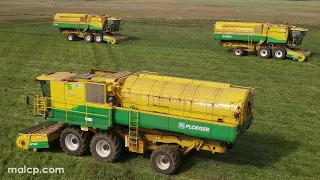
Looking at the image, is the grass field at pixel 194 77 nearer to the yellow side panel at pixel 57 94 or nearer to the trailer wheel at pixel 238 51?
the trailer wheel at pixel 238 51

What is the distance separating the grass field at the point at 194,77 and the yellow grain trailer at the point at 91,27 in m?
1.24

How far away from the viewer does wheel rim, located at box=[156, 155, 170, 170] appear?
469 inches

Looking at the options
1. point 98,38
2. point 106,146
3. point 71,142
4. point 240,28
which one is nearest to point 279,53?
point 240,28

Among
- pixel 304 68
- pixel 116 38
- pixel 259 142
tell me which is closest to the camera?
pixel 259 142

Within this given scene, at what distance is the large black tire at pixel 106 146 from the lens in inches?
488

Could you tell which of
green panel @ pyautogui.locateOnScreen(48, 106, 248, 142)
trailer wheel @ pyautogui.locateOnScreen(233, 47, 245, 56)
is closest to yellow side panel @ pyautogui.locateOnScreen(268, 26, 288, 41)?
trailer wheel @ pyautogui.locateOnScreen(233, 47, 245, 56)

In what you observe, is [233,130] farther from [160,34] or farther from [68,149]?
[160,34]

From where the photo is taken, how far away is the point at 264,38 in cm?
3184

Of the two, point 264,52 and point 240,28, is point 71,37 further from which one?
point 264,52

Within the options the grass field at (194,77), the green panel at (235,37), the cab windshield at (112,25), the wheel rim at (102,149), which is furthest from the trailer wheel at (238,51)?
the wheel rim at (102,149)

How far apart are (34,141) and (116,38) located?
2530cm

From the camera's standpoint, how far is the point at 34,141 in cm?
1312

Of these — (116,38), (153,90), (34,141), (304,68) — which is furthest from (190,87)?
(116,38)

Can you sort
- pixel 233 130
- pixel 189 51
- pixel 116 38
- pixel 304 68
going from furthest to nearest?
pixel 116 38 → pixel 189 51 → pixel 304 68 → pixel 233 130
